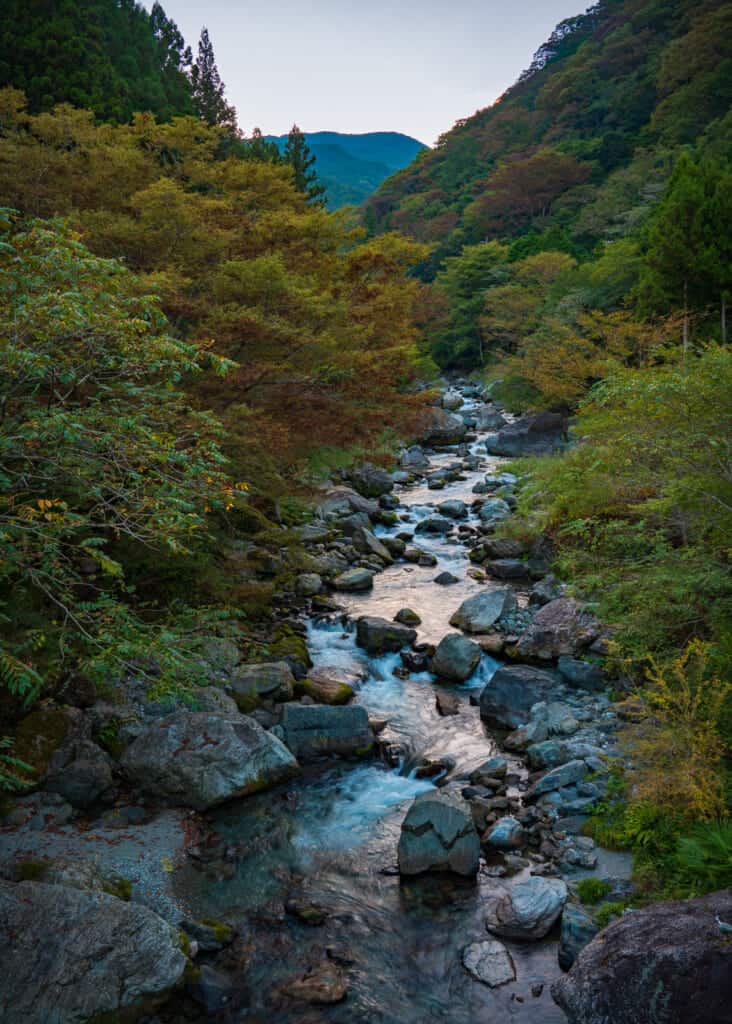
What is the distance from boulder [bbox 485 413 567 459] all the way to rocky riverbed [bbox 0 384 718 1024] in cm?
1625

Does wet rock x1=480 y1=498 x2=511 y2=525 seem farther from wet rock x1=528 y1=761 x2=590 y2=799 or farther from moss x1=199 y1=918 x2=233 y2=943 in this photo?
moss x1=199 y1=918 x2=233 y2=943

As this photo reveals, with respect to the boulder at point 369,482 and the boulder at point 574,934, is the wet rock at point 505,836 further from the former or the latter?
the boulder at point 369,482

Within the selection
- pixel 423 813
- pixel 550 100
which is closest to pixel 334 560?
pixel 423 813

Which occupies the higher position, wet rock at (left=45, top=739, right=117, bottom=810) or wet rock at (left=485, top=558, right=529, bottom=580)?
wet rock at (left=45, top=739, right=117, bottom=810)

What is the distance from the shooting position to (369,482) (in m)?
22.8

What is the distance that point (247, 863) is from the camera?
6863 millimetres

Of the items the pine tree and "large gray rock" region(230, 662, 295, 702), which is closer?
"large gray rock" region(230, 662, 295, 702)

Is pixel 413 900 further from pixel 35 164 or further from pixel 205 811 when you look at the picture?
pixel 35 164

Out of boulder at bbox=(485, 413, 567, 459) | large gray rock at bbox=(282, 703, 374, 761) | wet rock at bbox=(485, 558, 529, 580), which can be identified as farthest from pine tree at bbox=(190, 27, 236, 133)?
large gray rock at bbox=(282, 703, 374, 761)

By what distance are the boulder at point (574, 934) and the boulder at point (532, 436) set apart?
23.0m

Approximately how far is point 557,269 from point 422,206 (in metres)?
47.9

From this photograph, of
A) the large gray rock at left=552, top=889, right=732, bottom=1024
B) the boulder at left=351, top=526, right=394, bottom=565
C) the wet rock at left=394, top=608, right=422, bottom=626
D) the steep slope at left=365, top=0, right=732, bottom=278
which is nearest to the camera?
the large gray rock at left=552, top=889, right=732, bottom=1024

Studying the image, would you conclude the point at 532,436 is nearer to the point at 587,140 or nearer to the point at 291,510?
the point at 291,510

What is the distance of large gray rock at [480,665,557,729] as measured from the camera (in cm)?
952
